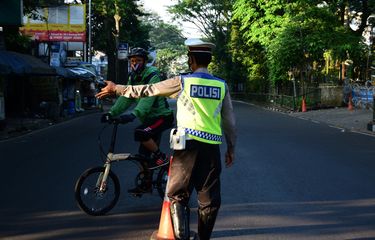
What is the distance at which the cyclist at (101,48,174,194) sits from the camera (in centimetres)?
661

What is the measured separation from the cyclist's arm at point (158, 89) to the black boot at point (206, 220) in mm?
991

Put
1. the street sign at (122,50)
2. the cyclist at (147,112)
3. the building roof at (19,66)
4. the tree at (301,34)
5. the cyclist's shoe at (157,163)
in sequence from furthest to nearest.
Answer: the street sign at (122,50) < the tree at (301,34) < the building roof at (19,66) < the cyclist's shoe at (157,163) < the cyclist at (147,112)

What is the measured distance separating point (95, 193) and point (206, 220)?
2.36m

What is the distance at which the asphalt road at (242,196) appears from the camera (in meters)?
5.95

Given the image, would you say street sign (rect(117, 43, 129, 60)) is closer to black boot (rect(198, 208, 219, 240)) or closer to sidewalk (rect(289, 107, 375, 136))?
sidewalk (rect(289, 107, 375, 136))

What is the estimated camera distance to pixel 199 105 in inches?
176

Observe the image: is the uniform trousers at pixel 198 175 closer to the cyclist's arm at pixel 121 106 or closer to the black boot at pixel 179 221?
the black boot at pixel 179 221

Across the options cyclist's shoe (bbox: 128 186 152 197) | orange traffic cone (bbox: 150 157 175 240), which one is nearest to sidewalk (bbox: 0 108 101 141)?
cyclist's shoe (bbox: 128 186 152 197)

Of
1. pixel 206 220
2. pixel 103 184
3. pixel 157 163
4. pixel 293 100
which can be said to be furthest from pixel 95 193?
pixel 293 100

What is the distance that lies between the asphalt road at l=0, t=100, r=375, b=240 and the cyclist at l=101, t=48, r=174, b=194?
68 cm

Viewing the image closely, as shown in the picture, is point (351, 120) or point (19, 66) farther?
point (351, 120)

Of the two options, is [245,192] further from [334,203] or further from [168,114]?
[168,114]

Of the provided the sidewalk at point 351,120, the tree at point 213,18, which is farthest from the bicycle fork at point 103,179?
the tree at point 213,18

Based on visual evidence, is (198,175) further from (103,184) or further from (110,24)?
(110,24)
